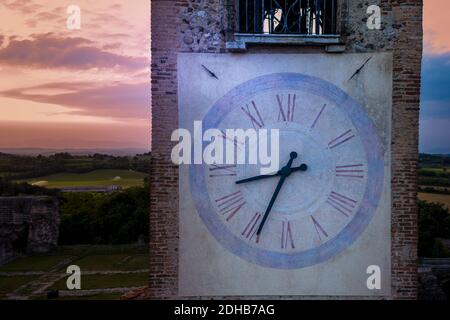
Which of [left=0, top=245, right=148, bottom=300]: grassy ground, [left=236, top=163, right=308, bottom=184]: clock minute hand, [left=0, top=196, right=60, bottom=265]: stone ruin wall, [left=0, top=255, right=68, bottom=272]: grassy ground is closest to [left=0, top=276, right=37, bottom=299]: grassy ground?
[left=0, top=245, right=148, bottom=300]: grassy ground

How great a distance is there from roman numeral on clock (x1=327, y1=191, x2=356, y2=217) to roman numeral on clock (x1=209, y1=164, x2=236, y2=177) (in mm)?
1319

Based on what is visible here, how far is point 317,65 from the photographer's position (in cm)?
624

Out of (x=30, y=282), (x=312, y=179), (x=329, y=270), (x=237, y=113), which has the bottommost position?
(x=30, y=282)

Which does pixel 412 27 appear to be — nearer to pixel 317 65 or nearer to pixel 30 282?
pixel 317 65

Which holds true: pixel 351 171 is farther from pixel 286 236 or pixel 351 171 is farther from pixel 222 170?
pixel 222 170

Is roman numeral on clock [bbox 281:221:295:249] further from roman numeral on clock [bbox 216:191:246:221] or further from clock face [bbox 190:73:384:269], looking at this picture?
roman numeral on clock [bbox 216:191:246:221]

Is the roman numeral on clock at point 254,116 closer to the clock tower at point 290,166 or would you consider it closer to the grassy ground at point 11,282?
the clock tower at point 290,166

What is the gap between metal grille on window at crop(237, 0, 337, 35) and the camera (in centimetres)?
652

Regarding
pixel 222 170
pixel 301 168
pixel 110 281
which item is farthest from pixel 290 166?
pixel 110 281

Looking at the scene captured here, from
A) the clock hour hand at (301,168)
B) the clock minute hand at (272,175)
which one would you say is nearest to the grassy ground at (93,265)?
the clock minute hand at (272,175)

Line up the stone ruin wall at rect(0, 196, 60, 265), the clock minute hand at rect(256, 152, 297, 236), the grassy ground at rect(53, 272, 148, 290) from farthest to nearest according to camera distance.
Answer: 1. the stone ruin wall at rect(0, 196, 60, 265)
2. the grassy ground at rect(53, 272, 148, 290)
3. the clock minute hand at rect(256, 152, 297, 236)

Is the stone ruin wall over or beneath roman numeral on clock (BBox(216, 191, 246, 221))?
beneath
